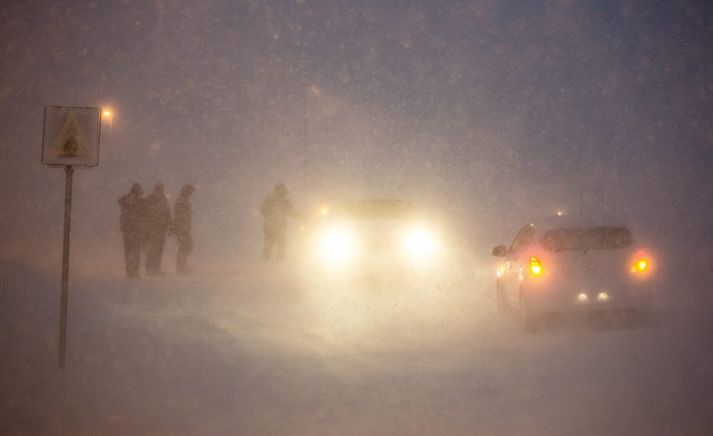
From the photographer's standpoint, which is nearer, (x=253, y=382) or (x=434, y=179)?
(x=253, y=382)

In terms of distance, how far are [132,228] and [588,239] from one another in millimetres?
12208

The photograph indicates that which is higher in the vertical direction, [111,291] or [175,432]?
[111,291]

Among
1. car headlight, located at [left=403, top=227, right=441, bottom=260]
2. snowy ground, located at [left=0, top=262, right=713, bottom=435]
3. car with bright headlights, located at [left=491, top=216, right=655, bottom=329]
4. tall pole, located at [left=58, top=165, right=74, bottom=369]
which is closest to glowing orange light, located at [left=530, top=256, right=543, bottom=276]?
car with bright headlights, located at [left=491, top=216, right=655, bottom=329]

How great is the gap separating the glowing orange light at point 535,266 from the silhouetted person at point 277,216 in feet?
42.2

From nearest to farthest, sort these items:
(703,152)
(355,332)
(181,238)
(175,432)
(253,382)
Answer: (175,432) → (253,382) → (355,332) → (181,238) → (703,152)

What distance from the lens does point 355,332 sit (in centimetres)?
1027

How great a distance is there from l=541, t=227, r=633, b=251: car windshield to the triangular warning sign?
6183 millimetres

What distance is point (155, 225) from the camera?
1830 cm

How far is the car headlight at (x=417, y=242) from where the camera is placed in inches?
628

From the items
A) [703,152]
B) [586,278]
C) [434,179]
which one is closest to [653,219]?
[703,152]

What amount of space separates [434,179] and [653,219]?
27.7 m

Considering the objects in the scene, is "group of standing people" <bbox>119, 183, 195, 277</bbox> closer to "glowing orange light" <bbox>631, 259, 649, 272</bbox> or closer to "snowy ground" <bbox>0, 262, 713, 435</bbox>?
"snowy ground" <bbox>0, 262, 713, 435</bbox>

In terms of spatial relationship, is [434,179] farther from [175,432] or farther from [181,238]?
[175,432]

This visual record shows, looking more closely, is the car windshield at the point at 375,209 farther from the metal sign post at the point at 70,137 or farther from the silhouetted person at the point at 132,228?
the metal sign post at the point at 70,137
